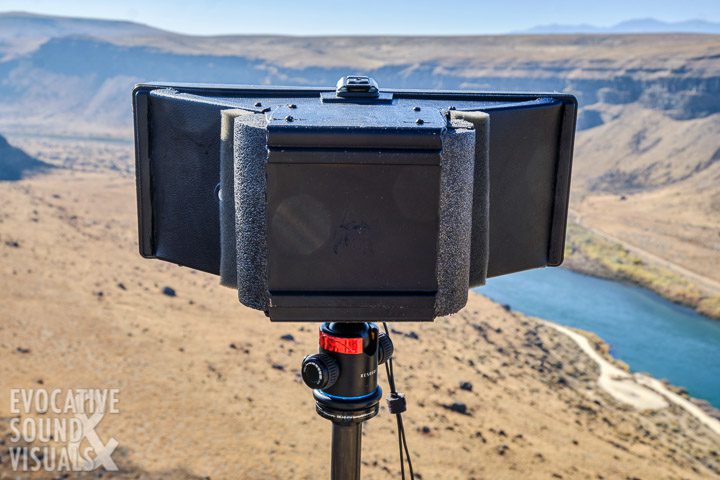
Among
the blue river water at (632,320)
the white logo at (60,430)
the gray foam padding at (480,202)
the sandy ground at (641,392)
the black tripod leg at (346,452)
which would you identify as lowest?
the blue river water at (632,320)

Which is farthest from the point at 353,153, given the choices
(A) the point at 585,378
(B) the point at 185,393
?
(A) the point at 585,378

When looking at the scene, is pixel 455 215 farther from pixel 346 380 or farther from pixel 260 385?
pixel 260 385

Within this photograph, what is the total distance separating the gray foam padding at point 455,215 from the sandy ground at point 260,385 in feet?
25.0

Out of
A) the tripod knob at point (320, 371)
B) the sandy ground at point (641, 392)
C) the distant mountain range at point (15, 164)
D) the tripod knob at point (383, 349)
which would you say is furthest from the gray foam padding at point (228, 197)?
the distant mountain range at point (15, 164)

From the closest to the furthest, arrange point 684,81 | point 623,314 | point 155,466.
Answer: point 155,466 → point 623,314 → point 684,81

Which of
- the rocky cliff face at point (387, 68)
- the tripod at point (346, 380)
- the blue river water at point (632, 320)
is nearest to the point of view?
the tripod at point (346, 380)

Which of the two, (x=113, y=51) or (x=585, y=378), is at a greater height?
(x=113, y=51)

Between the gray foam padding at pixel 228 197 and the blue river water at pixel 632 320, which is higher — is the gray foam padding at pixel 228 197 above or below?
above

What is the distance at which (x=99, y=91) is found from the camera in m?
86.6

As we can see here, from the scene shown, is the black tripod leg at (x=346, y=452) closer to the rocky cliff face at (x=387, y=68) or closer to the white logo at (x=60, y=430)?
the white logo at (x=60, y=430)

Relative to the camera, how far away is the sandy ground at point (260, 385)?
9.94m

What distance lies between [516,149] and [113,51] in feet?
320

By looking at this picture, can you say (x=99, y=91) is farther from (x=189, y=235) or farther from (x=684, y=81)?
(x=189, y=235)

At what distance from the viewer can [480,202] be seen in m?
2.22
